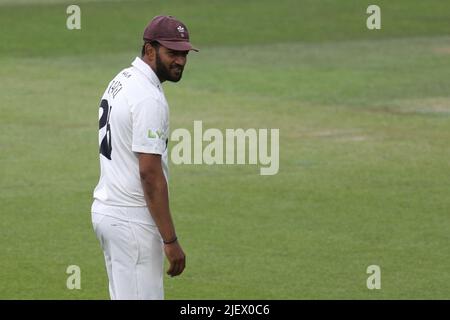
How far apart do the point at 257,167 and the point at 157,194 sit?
7.70 m

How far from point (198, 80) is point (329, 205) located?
27.1 feet

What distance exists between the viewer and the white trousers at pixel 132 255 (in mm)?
7500

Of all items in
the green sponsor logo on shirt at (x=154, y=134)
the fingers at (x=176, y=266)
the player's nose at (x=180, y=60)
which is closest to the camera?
the green sponsor logo on shirt at (x=154, y=134)

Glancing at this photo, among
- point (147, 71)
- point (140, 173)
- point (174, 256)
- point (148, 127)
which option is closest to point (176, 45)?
point (147, 71)

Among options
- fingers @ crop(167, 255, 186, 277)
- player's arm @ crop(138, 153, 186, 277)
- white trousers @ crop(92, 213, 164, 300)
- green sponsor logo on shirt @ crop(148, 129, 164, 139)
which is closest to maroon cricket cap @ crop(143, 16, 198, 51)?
green sponsor logo on shirt @ crop(148, 129, 164, 139)

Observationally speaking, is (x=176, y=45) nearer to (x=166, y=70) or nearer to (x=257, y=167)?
(x=166, y=70)

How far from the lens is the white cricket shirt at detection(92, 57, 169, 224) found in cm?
737

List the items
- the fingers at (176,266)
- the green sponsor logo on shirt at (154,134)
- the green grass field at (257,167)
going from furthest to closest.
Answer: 1. the green grass field at (257,167)
2. the fingers at (176,266)
3. the green sponsor logo on shirt at (154,134)

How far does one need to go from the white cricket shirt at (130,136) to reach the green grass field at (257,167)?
2.71 m

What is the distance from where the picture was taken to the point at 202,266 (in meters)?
11.0

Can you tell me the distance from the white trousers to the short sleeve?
46 cm

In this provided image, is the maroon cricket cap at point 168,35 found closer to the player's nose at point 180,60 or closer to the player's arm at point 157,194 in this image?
the player's nose at point 180,60

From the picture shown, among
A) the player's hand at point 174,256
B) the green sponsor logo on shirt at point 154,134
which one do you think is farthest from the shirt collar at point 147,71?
the player's hand at point 174,256
